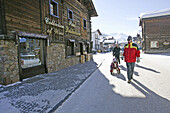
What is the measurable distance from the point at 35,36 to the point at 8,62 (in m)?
2.10

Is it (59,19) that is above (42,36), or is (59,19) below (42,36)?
above

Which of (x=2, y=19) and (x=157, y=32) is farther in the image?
(x=157, y=32)

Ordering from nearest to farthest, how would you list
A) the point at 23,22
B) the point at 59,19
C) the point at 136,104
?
1. the point at 136,104
2. the point at 23,22
3. the point at 59,19

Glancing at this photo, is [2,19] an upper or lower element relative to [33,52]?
upper

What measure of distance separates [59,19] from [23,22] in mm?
3671

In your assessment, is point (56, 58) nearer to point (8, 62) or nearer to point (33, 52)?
point (33, 52)

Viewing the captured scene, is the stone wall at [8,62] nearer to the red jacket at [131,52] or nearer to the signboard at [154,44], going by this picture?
the red jacket at [131,52]

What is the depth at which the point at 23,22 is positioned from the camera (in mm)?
6113

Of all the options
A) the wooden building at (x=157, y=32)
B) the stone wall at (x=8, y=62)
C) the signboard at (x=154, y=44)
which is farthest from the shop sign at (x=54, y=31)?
the signboard at (x=154, y=44)

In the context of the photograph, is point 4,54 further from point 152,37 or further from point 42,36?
point 152,37

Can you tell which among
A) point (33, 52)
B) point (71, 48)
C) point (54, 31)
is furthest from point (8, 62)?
point (71, 48)

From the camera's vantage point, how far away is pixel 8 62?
5.28 m

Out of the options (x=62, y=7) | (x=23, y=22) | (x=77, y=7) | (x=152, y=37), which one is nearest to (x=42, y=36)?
(x=23, y=22)

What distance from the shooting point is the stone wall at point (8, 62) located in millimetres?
5137
